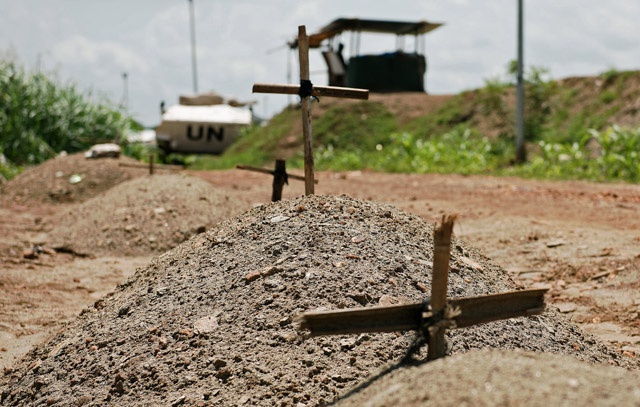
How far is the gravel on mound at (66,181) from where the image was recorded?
1216 centimetres

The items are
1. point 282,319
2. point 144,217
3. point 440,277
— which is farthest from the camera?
point 144,217

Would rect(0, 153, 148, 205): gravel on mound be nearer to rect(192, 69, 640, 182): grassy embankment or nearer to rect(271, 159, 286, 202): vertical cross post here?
rect(192, 69, 640, 182): grassy embankment

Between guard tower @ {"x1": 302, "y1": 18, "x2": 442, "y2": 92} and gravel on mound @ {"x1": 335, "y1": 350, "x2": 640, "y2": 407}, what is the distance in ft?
67.3

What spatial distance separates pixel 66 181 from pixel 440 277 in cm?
1028

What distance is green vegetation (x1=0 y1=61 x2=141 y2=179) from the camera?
16.3 m

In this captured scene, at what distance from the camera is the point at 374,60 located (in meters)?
23.6

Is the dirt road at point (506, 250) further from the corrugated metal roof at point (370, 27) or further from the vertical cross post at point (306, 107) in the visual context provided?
the corrugated metal roof at point (370, 27)

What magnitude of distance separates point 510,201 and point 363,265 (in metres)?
6.34

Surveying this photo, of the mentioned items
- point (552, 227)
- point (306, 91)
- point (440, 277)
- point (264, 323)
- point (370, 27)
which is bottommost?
point (552, 227)

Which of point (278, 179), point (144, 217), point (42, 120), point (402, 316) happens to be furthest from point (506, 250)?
point (42, 120)

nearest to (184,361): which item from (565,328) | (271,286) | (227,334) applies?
(227,334)

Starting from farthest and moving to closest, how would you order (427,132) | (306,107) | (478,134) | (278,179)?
(427,132), (478,134), (278,179), (306,107)

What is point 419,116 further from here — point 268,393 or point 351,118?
point 268,393

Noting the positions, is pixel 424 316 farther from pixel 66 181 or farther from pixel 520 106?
pixel 520 106
